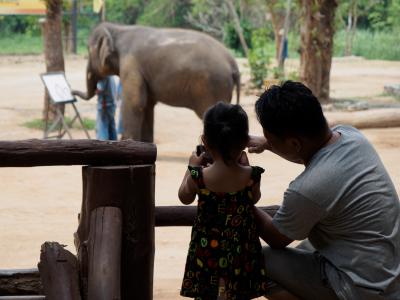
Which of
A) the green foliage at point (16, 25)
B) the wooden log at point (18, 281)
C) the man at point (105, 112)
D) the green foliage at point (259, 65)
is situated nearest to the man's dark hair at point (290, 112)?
the wooden log at point (18, 281)

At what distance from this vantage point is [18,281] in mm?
4133

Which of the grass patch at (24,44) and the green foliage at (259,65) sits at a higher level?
the green foliage at (259,65)

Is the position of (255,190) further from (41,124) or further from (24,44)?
(24,44)

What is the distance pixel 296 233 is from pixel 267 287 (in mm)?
367

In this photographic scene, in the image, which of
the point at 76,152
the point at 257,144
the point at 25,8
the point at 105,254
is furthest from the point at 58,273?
the point at 25,8

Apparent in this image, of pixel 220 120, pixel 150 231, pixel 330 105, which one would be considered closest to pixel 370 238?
pixel 220 120

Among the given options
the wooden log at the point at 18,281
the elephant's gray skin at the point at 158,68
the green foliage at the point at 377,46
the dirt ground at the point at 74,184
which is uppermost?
the wooden log at the point at 18,281

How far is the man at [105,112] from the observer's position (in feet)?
40.1

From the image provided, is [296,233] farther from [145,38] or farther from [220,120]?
[145,38]

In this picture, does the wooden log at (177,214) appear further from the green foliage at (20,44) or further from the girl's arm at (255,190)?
the green foliage at (20,44)

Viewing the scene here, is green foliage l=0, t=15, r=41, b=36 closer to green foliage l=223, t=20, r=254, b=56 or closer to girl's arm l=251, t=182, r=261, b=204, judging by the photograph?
green foliage l=223, t=20, r=254, b=56

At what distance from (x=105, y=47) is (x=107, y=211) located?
8748 mm

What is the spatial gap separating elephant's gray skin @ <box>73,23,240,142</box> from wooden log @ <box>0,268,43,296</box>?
7.68m

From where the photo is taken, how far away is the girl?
3428 mm
